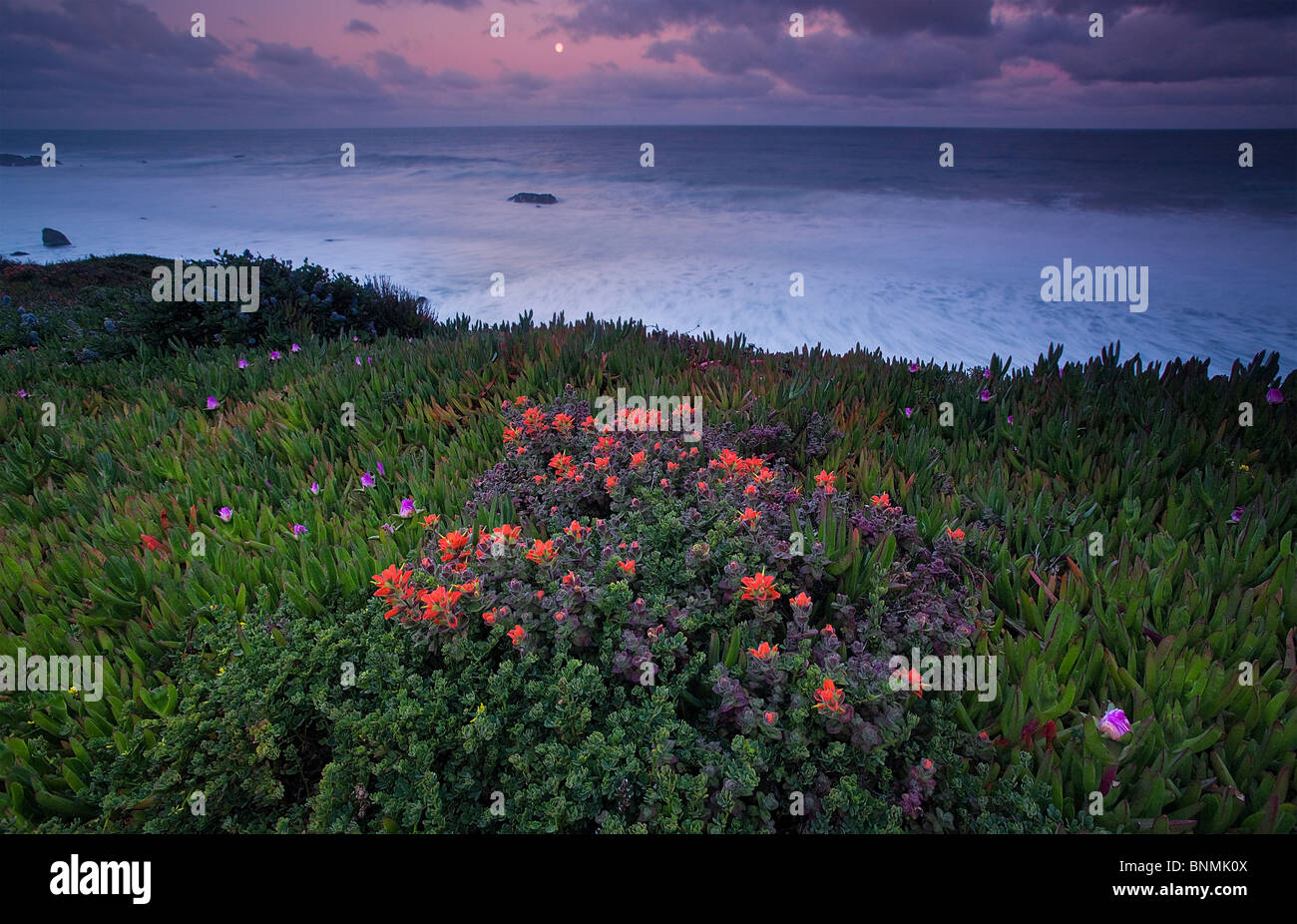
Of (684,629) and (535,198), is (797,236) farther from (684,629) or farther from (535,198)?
(684,629)

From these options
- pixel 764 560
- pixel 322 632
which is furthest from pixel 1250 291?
pixel 322 632

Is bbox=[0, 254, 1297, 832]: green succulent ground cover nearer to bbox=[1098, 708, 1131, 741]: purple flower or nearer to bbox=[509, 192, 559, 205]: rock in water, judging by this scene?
bbox=[1098, 708, 1131, 741]: purple flower

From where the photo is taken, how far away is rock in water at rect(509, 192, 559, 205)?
107 feet

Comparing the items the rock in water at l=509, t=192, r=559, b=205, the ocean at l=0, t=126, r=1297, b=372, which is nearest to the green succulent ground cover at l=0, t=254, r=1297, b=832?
the ocean at l=0, t=126, r=1297, b=372

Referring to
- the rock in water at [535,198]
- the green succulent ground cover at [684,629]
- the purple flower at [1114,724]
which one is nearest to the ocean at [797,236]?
the rock in water at [535,198]

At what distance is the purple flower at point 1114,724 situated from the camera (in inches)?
71.2

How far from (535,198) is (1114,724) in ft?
114

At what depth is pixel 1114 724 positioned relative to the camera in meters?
1.81

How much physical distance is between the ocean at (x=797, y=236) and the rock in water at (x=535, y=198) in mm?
711

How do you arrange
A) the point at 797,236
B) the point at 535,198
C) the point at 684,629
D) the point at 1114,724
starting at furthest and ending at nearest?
the point at 535,198 → the point at 797,236 → the point at 684,629 → the point at 1114,724

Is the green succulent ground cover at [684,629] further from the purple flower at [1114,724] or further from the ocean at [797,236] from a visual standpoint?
the ocean at [797,236]

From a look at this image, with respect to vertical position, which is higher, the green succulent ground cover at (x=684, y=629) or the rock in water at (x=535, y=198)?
the rock in water at (x=535, y=198)

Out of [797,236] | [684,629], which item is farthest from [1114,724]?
[797,236]

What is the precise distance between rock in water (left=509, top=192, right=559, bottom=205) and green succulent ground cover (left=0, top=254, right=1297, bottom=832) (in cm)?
3102
